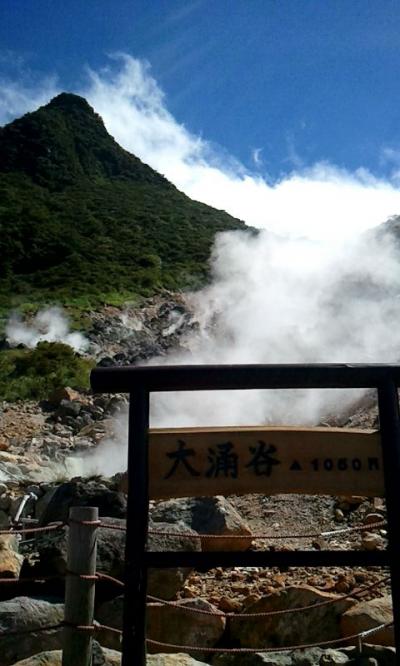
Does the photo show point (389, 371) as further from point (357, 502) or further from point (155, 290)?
Result: point (155, 290)

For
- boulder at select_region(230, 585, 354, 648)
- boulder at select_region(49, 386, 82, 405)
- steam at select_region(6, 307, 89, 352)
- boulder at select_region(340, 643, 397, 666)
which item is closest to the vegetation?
boulder at select_region(49, 386, 82, 405)

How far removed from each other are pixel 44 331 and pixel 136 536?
74.8ft

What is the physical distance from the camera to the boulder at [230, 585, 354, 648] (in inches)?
187

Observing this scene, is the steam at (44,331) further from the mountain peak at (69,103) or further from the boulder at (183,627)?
the mountain peak at (69,103)

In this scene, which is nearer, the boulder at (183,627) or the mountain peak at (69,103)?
the boulder at (183,627)

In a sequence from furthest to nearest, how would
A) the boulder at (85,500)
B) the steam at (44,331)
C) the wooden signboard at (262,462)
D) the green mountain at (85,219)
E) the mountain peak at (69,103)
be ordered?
the mountain peak at (69,103) < the green mountain at (85,219) < the steam at (44,331) < the boulder at (85,500) < the wooden signboard at (262,462)

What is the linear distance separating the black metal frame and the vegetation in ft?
46.6

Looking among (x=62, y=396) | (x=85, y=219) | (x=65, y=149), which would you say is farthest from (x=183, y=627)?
(x=65, y=149)

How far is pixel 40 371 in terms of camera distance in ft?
64.4

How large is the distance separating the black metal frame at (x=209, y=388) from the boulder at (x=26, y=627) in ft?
4.94

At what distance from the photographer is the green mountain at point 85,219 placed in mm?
32750

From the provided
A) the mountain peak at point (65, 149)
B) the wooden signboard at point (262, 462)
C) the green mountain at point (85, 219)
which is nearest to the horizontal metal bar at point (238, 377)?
the wooden signboard at point (262, 462)

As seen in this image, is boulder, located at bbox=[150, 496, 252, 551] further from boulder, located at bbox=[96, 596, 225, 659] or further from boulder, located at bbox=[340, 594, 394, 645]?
boulder, located at bbox=[340, 594, 394, 645]

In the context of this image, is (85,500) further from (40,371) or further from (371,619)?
(40,371)
